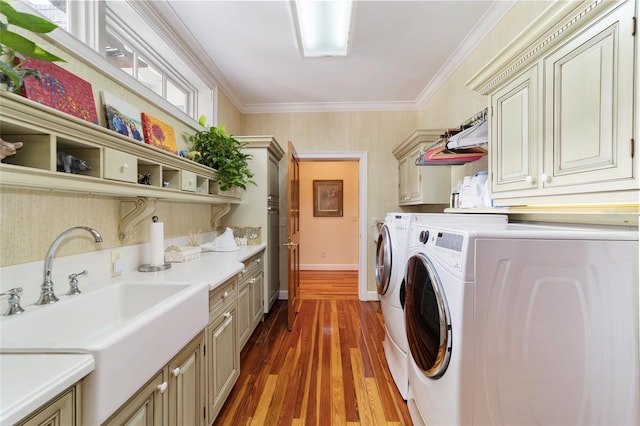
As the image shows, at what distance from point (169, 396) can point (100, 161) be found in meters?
1.00

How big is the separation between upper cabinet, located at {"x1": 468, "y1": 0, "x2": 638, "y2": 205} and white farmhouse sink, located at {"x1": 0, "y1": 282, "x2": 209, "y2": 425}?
162 cm

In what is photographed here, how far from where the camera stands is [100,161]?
1.07 metres

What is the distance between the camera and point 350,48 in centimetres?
225

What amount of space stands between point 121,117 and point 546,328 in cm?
222

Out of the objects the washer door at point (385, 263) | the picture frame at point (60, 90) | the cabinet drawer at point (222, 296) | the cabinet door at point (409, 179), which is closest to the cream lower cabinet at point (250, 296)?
the cabinet drawer at point (222, 296)

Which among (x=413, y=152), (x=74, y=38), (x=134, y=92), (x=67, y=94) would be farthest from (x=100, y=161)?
(x=413, y=152)

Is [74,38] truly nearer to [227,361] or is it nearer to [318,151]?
[227,361]

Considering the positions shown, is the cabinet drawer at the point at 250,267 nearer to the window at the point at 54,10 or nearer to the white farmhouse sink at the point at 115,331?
the white farmhouse sink at the point at 115,331

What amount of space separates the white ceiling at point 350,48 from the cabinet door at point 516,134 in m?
1.03

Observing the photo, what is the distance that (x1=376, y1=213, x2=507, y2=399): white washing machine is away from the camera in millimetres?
1646

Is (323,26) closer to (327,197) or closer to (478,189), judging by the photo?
(478,189)

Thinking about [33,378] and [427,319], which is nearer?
[33,378]

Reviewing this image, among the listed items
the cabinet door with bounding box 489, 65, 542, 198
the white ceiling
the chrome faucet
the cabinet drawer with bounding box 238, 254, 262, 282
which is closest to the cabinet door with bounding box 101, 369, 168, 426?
the chrome faucet

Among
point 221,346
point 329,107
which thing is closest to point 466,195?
point 221,346
